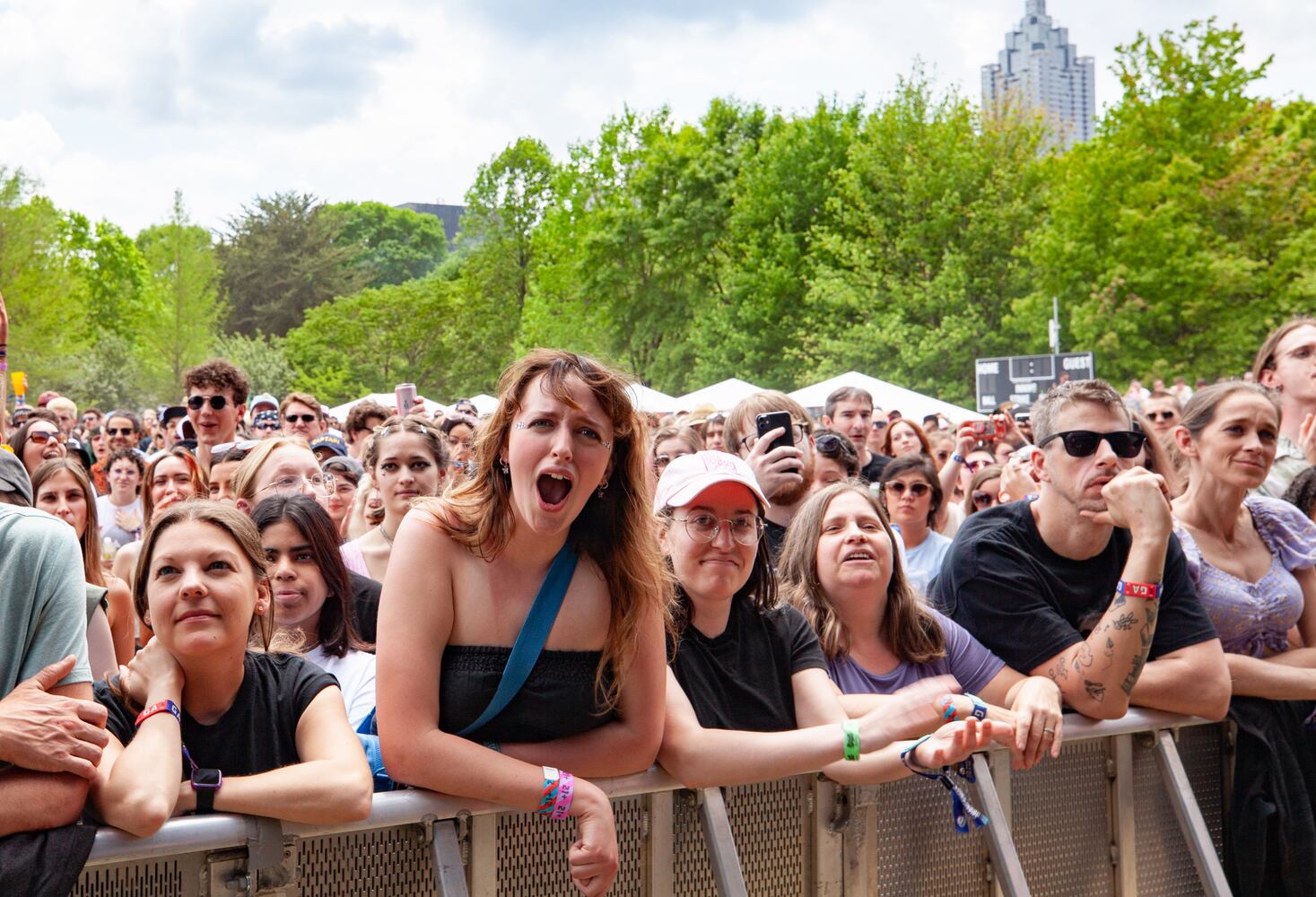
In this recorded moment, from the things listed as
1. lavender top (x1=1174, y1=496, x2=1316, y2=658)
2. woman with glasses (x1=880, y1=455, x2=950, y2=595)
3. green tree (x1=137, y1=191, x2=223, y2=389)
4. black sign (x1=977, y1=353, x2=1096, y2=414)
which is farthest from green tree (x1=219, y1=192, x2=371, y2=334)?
lavender top (x1=1174, y1=496, x2=1316, y2=658)

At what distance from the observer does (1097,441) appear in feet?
14.0

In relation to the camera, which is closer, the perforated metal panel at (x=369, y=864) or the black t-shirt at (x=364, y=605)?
the perforated metal panel at (x=369, y=864)

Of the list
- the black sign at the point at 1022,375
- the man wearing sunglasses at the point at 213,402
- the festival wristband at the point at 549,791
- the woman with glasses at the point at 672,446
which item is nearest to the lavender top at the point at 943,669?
the festival wristband at the point at 549,791

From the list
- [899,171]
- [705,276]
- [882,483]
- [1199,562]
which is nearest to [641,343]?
[705,276]

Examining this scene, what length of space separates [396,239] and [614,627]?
10265cm

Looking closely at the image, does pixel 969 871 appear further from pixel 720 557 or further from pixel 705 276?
pixel 705 276

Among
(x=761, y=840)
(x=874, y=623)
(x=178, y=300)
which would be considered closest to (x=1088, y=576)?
(x=874, y=623)

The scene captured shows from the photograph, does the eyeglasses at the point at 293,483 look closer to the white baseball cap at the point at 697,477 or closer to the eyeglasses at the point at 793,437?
the eyeglasses at the point at 793,437

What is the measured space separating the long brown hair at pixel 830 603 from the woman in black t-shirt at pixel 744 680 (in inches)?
8.5

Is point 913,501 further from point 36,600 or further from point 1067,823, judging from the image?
point 36,600

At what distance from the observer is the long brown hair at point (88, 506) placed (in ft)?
16.5

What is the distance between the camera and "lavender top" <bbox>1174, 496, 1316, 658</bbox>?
15.1 ft

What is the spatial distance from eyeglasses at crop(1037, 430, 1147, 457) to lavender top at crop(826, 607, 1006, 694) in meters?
0.69

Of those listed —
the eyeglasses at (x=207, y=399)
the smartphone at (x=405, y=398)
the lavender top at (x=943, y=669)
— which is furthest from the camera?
the smartphone at (x=405, y=398)
